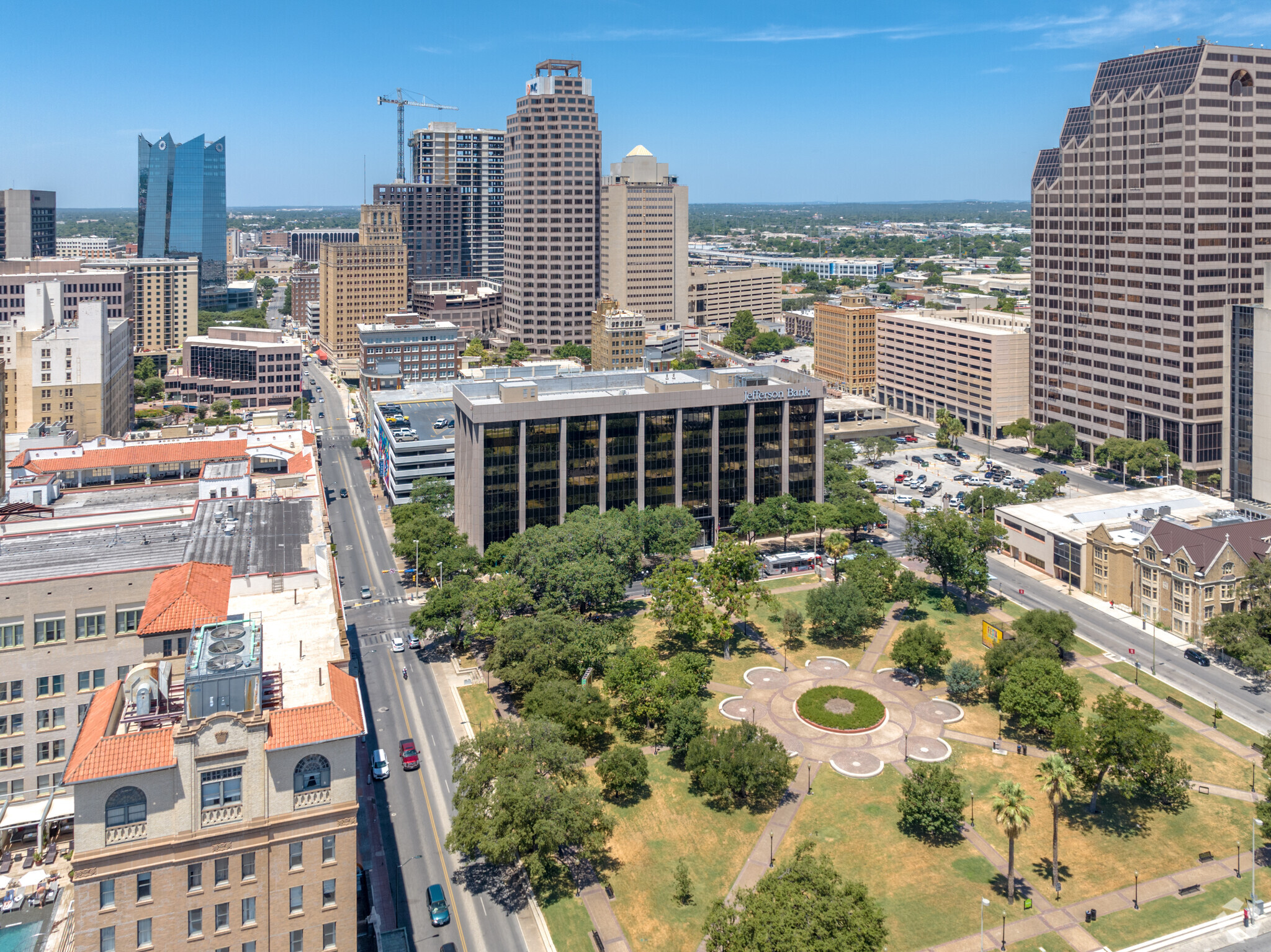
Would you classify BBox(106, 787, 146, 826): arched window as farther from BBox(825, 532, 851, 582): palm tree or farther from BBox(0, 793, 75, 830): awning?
BBox(825, 532, 851, 582): palm tree

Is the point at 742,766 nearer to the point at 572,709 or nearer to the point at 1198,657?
the point at 572,709

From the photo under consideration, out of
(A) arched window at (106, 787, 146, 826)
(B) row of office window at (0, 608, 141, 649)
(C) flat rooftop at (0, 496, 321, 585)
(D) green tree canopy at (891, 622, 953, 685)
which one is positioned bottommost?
(D) green tree canopy at (891, 622, 953, 685)

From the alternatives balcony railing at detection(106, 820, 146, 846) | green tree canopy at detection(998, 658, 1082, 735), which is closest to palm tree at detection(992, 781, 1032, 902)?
green tree canopy at detection(998, 658, 1082, 735)

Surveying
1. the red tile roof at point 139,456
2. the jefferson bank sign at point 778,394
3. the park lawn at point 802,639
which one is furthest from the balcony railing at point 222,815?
the jefferson bank sign at point 778,394

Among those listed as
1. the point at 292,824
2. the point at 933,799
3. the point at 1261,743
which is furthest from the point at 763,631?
the point at 292,824

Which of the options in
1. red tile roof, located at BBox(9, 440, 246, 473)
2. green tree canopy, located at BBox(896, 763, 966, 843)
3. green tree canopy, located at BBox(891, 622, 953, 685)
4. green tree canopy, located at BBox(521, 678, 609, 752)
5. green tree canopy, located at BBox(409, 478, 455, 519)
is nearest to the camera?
green tree canopy, located at BBox(896, 763, 966, 843)

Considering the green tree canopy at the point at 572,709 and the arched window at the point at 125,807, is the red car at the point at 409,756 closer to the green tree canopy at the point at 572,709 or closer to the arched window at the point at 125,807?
the green tree canopy at the point at 572,709

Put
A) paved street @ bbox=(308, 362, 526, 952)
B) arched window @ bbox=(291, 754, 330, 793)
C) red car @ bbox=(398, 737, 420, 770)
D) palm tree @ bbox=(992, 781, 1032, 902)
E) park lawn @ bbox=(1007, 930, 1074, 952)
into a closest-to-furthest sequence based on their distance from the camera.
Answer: arched window @ bbox=(291, 754, 330, 793)
park lawn @ bbox=(1007, 930, 1074, 952)
palm tree @ bbox=(992, 781, 1032, 902)
paved street @ bbox=(308, 362, 526, 952)
red car @ bbox=(398, 737, 420, 770)
